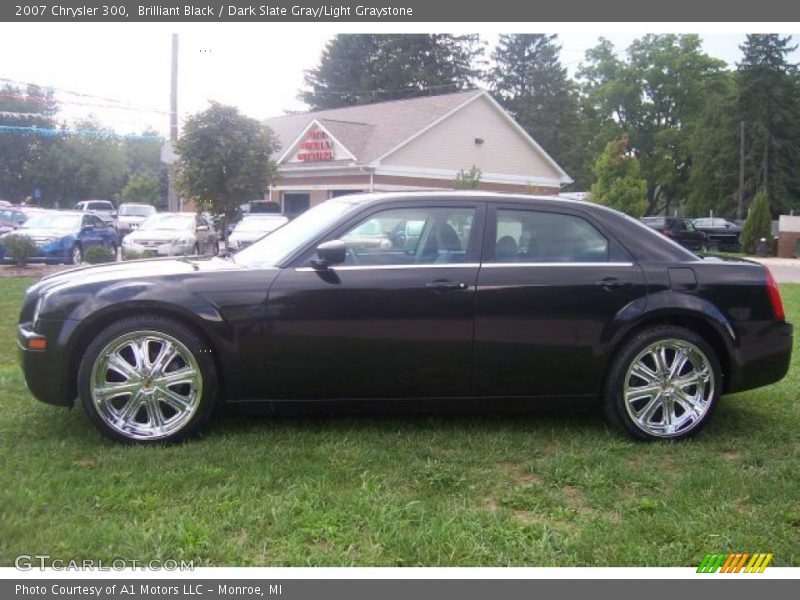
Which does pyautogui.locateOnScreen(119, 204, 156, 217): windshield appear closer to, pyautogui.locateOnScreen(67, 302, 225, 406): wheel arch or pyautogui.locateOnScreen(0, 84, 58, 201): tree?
pyautogui.locateOnScreen(0, 84, 58, 201): tree

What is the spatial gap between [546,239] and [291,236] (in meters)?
1.62

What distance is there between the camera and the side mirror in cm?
432

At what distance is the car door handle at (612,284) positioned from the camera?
4.59 meters

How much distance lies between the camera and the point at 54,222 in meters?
18.4

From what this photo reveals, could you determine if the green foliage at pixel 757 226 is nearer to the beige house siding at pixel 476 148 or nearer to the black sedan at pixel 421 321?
the beige house siding at pixel 476 148

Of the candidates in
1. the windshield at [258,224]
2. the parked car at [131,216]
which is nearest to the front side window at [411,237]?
the windshield at [258,224]

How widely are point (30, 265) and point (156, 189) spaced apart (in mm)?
41865

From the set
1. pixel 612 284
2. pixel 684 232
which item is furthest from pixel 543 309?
pixel 684 232

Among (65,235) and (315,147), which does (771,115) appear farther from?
(65,235)

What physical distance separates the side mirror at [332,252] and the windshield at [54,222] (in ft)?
50.6

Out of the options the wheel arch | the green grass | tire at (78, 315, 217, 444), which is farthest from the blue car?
tire at (78, 315, 217, 444)

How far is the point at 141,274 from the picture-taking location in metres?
4.41

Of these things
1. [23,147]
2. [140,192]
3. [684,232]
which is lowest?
[684,232]

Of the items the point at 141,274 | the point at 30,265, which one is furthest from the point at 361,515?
the point at 30,265
